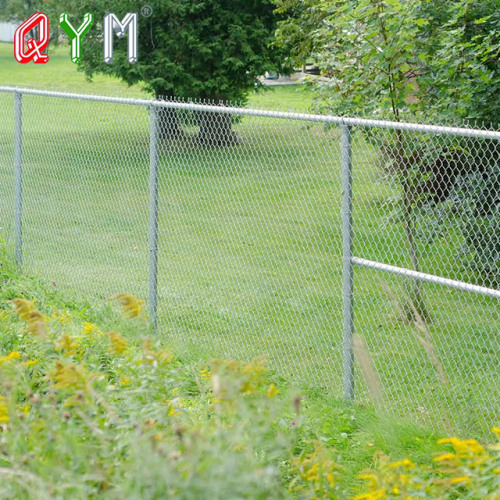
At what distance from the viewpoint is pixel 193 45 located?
18.8 m

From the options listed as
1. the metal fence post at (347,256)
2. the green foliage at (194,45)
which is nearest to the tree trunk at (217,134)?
the metal fence post at (347,256)

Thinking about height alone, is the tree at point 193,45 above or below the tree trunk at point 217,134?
above

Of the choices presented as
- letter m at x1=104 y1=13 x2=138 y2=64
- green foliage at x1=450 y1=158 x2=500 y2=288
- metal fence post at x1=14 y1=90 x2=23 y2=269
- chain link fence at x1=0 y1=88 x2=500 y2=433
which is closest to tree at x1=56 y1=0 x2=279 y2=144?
letter m at x1=104 y1=13 x2=138 y2=64

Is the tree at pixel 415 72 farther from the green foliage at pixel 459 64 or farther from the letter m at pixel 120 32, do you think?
the letter m at pixel 120 32

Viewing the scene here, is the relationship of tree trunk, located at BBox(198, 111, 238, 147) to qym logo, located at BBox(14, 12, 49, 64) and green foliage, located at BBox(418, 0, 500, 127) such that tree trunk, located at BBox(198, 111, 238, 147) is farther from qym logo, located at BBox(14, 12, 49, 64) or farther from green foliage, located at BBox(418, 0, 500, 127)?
qym logo, located at BBox(14, 12, 49, 64)

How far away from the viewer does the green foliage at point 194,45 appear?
741 inches

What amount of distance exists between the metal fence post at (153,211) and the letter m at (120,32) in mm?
11665

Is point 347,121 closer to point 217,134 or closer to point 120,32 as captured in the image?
point 217,134

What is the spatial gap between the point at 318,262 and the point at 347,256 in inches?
122

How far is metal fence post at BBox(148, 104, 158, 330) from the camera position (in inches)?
277

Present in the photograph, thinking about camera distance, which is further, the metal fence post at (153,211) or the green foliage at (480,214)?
the green foliage at (480,214)

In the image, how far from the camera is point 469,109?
313 inches

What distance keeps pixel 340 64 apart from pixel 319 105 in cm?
43

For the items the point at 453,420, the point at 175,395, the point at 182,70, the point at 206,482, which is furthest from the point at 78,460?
the point at 182,70
